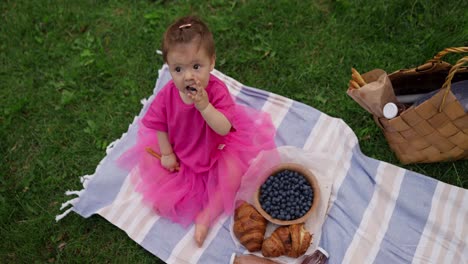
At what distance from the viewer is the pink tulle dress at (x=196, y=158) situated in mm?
2355

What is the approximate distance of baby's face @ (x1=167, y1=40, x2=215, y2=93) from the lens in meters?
1.97

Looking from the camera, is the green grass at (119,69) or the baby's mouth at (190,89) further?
the green grass at (119,69)

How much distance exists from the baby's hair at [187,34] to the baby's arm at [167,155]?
0.64 meters

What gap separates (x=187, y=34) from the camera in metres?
1.96

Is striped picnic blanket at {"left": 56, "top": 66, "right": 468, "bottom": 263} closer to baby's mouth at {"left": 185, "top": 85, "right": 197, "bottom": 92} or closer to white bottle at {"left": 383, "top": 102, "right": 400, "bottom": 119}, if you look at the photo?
white bottle at {"left": 383, "top": 102, "right": 400, "bottom": 119}

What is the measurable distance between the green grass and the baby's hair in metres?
1.18

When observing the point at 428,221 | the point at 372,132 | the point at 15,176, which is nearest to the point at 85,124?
the point at 15,176

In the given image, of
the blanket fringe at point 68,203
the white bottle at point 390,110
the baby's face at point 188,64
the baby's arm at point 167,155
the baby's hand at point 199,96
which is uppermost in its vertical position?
the baby's face at point 188,64

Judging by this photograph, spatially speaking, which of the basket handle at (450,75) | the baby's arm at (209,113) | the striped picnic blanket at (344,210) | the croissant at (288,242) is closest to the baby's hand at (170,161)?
the striped picnic blanket at (344,210)

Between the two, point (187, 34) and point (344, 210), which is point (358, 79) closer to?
point (344, 210)

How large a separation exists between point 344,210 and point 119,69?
2119 millimetres

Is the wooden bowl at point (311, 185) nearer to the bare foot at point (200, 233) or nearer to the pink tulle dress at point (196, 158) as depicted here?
the pink tulle dress at point (196, 158)

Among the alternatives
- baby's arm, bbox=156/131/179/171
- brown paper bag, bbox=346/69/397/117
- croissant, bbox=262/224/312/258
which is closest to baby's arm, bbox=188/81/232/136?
baby's arm, bbox=156/131/179/171

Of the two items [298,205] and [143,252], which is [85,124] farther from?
[298,205]
